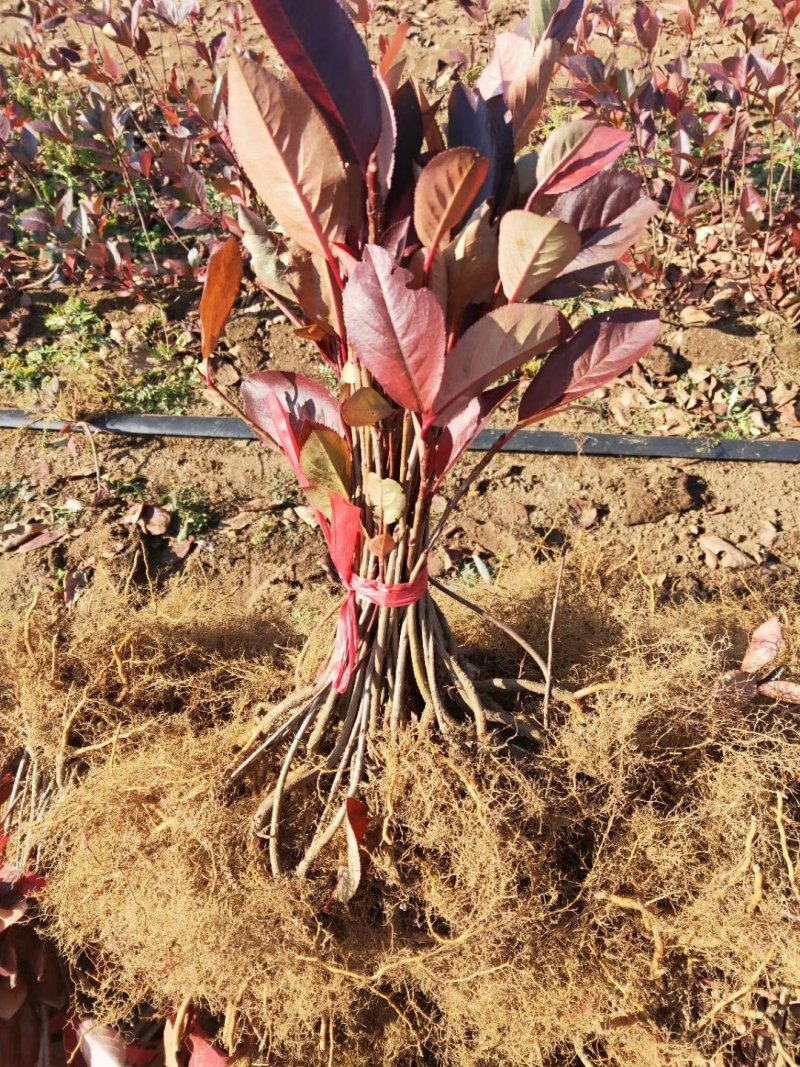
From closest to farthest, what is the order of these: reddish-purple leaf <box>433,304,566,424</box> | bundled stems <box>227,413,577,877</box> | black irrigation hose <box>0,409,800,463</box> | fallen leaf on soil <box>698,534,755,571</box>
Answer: reddish-purple leaf <box>433,304,566,424</box>
bundled stems <box>227,413,577,877</box>
fallen leaf on soil <box>698,534,755,571</box>
black irrigation hose <box>0,409,800,463</box>

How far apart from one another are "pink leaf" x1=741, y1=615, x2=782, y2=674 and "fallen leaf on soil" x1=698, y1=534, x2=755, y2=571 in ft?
3.71

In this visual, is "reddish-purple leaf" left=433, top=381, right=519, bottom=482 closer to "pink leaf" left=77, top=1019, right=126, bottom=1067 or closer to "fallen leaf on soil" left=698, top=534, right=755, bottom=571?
"pink leaf" left=77, top=1019, right=126, bottom=1067

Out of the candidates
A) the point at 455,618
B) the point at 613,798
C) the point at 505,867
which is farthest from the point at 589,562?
the point at 505,867

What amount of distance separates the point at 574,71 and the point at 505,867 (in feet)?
8.17

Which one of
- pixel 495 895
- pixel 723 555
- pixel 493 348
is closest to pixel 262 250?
pixel 493 348

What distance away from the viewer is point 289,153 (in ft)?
2.59

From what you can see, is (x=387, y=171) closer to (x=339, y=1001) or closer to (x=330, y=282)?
(x=330, y=282)

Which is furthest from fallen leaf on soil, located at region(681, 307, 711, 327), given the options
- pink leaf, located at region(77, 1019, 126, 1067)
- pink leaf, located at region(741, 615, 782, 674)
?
pink leaf, located at region(77, 1019, 126, 1067)

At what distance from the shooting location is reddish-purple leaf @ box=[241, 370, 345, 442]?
1.07 metres

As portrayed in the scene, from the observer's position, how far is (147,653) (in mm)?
1350

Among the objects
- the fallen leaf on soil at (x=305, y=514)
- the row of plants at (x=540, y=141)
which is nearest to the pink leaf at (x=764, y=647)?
the fallen leaf on soil at (x=305, y=514)

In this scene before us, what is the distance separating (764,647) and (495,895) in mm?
506

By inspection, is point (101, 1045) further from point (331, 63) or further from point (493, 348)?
point (331, 63)

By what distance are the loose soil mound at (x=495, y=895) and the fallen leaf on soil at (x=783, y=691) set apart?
A: 0.12 ft
